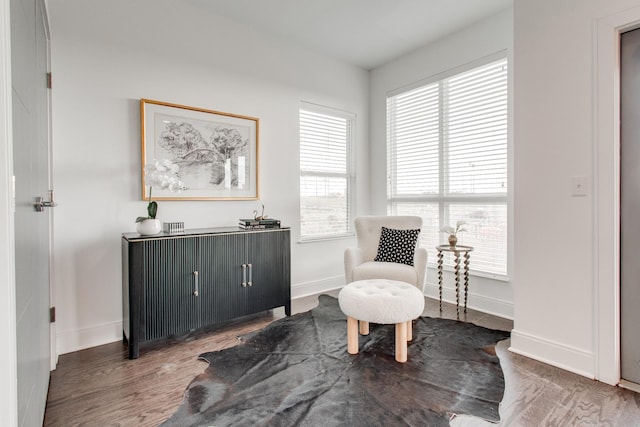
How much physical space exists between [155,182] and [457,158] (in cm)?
284

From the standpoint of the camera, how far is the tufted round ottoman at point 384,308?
2098 millimetres

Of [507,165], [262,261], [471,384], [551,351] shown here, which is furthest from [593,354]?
[262,261]

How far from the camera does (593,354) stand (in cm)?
201

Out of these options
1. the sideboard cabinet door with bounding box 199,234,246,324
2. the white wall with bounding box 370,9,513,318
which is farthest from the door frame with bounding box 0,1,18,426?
the white wall with bounding box 370,9,513,318

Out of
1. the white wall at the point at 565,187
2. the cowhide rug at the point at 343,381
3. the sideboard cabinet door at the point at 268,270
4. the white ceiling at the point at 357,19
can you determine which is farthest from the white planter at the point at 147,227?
the white wall at the point at 565,187

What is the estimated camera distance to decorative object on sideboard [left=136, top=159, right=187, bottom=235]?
238cm

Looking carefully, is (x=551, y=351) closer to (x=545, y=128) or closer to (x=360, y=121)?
(x=545, y=128)

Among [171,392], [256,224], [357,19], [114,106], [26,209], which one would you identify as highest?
[357,19]

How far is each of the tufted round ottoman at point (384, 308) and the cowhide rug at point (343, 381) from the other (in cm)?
13

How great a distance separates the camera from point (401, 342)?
217cm

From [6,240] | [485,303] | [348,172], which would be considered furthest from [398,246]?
[6,240]

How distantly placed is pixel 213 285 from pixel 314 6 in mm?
2532

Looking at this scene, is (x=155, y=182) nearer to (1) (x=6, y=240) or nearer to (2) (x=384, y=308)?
(1) (x=6, y=240)

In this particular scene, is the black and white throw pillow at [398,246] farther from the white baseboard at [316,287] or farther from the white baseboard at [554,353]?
the white baseboard at [554,353]
